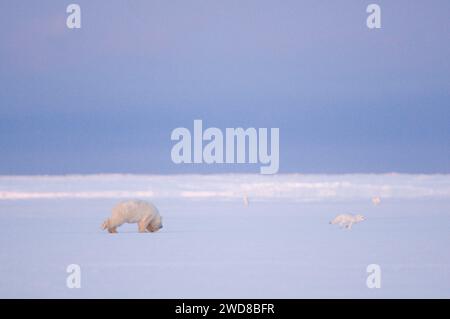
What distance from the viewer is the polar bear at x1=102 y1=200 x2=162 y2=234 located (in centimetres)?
1725

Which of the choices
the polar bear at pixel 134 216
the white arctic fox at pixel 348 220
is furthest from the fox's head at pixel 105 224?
the white arctic fox at pixel 348 220

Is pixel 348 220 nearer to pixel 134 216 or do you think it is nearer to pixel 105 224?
pixel 134 216

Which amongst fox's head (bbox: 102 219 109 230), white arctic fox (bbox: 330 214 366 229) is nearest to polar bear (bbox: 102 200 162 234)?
fox's head (bbox: 102 219 109 230)

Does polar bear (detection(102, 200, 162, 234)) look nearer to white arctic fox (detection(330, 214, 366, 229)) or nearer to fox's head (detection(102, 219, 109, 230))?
fox's head (detection(102, 219, 109, 230))

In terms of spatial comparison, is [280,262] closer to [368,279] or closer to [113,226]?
[368,279]

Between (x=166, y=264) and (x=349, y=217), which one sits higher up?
(x=349, y=217)

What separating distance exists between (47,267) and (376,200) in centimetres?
811

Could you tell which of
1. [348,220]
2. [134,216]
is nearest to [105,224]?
[134,216]

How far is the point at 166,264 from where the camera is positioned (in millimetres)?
14070

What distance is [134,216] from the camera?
17.3m

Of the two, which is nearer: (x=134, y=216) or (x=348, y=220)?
(x=134, y=216)
